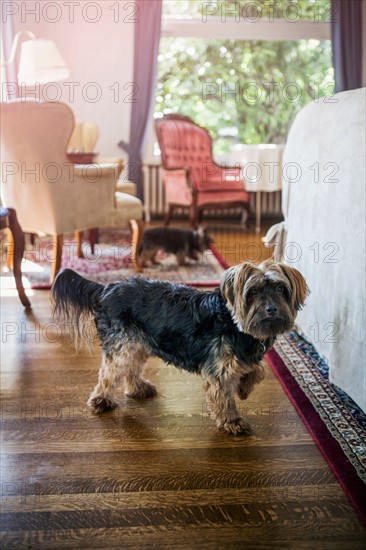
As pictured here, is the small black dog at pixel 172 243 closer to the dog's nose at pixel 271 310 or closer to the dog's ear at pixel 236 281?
the dog's ear at pixel 236 281

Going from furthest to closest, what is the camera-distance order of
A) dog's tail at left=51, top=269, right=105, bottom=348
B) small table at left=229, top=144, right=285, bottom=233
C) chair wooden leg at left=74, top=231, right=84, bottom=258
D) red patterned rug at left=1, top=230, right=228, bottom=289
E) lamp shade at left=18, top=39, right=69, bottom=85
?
1. small table at left=229, top=144, right=285, bottom=233
2. lamp shade at left=18, top=39, right=69, bottom=85
3. chair wooden leg at left=74, top=231, right=84, bottom=258
4. red patterned rug at left=1, top=230, right=228, bottom=289
5. dog's tail at left=51, top=269, right=105, bottom=348

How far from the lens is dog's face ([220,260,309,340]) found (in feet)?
5.64

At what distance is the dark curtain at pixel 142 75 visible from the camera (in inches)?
246

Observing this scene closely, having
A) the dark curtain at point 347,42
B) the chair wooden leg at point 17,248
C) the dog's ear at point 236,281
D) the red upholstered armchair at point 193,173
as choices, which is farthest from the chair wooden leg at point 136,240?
the dark curtain at point 347,42

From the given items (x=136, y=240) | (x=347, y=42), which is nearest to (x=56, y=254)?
(x=136, y=240)

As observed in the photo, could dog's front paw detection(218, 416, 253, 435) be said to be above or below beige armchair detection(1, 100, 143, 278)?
below

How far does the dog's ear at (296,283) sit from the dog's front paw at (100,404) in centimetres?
81

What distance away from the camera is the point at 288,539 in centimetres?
141

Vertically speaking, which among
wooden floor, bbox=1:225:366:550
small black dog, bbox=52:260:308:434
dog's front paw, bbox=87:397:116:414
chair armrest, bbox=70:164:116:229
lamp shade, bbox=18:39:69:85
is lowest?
wooden floor, bbox=1:225:366:550

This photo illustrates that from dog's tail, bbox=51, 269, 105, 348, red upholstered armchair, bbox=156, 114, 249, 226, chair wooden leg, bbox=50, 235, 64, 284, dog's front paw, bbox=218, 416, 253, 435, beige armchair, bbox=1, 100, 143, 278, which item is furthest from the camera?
red upholstered armchair, bbox=156, 114, 249, 226

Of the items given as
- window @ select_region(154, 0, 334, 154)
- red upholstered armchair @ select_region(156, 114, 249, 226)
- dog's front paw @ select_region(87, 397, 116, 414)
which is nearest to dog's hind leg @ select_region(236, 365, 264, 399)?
dog's front paw @ select_region(87, 397, 116, 414)

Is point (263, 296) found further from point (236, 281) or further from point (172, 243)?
point (172, 243)

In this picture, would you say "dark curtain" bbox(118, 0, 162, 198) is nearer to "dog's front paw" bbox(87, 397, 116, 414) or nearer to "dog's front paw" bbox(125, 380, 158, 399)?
"dog's front paw" bbox(125, 380, 158, 399)

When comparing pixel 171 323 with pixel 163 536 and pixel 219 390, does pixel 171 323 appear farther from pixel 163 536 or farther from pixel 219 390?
pixel 163 536
